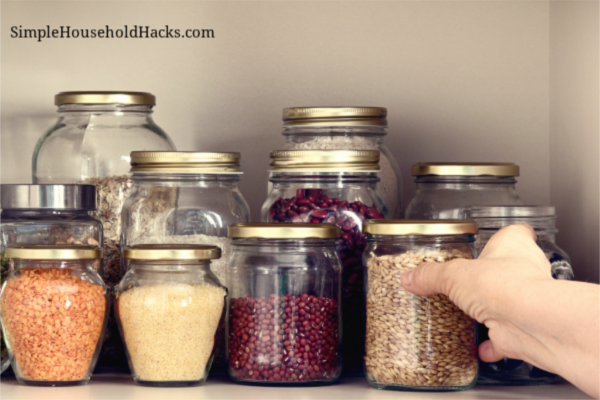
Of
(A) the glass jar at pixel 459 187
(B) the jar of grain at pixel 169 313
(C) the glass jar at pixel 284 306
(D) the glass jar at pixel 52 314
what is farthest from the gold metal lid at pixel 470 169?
(D) the glass jar at pixel 52 314

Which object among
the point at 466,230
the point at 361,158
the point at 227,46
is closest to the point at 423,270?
the point at 466,230

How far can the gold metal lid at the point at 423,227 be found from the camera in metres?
0.83

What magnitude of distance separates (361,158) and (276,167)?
0.37 ft

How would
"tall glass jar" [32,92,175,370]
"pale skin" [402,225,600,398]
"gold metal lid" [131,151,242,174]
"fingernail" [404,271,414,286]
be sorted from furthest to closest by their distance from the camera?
"tall glass jar" [32,92,175,370], "gold metal lid" [131,151,242,174], "fingernail" [404,271,414,286], "pale skin" [402,225,600,398]

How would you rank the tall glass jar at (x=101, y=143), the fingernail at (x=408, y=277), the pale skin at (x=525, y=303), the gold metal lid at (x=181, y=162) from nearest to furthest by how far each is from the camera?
1. the pale skin at (x=525, y=303)
2. the fingernail at (x=408, y=277)
3. the gold metal lid at (x=181, y=162)
4. the tall glass jar at (x=101, y=143)

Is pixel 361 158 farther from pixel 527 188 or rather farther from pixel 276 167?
pixel 527 188

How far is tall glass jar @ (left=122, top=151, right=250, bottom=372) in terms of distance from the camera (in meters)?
0.95

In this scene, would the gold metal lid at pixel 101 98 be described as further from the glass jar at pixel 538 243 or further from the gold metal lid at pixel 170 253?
the glass jar at pixel 538 243

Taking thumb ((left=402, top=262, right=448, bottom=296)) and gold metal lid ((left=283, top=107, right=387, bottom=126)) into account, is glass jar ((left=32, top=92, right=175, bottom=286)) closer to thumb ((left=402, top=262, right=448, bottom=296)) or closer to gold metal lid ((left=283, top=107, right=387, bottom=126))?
gold metal lid ((left=283, top=107, right=387, bottom=126))

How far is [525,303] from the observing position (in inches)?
28.8

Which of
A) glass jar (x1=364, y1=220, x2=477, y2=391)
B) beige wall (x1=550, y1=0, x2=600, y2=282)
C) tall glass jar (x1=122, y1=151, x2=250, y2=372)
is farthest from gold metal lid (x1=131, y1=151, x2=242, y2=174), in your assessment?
beige wall (x1=550, y1=0, x2=600, y2=282)

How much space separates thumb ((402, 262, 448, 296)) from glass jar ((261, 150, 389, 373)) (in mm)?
126

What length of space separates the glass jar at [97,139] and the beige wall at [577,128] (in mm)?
605

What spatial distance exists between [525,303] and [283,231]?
277 millimetres
